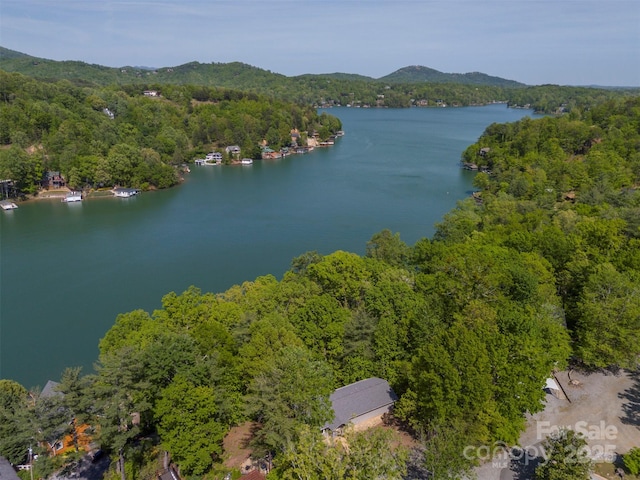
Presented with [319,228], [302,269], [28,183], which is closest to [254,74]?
[28,183]

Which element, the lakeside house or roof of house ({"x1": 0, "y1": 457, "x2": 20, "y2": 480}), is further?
the lakeside house

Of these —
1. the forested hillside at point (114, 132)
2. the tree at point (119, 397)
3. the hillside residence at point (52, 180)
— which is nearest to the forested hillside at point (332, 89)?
the forested hillside at point (114, 132)

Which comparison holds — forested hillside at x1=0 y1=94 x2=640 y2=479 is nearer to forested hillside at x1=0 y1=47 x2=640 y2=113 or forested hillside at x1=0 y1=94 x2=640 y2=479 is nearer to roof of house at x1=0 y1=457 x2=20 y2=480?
roof of house at x1=0 y1=457 x2=20 y2=480

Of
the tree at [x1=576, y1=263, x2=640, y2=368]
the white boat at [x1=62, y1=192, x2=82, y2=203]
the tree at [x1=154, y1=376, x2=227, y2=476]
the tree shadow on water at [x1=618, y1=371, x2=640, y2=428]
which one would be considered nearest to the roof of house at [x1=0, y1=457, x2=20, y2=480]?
the tree at [x1=154, y1=376, x2=227, y2=476]

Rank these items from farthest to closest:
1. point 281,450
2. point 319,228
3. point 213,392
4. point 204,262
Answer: point 319,228
point 204,262
point 213,392
point 281,450

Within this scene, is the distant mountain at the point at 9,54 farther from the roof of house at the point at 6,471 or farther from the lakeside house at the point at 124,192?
the roof of house at the point at 6,471

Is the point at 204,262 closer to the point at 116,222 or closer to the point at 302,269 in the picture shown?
the point at 302,269
